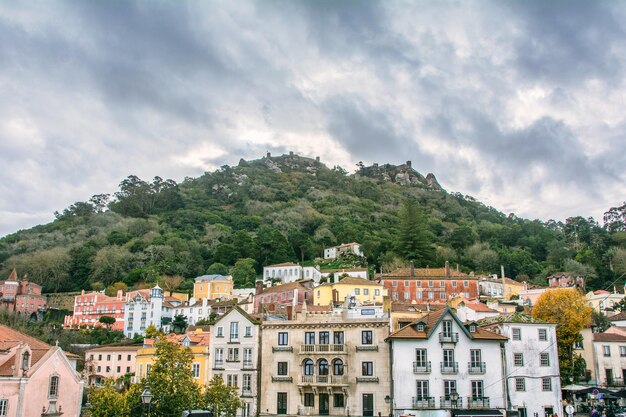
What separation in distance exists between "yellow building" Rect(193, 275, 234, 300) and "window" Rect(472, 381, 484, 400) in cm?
7048

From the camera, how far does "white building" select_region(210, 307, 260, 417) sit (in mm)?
46156

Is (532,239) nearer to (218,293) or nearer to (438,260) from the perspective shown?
(438,260)

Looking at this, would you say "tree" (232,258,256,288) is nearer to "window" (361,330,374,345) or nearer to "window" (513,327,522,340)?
A: "window" (361,330,374,345)

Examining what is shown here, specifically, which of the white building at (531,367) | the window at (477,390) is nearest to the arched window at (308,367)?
the window at (477,390)

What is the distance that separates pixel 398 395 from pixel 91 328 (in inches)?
2889

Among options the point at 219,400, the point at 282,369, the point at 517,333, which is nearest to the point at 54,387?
the point at 219,400

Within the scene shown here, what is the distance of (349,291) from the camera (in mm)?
89438

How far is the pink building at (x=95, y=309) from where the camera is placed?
103 m

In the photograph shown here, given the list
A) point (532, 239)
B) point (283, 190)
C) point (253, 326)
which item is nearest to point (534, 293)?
point (532, 239)

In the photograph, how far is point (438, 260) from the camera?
391 feet

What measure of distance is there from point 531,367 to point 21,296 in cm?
9948

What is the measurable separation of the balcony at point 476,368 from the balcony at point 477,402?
1790mm

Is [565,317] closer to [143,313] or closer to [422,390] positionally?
[422,390]

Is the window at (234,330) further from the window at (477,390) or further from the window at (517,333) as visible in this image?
the window at (517,333)
